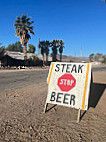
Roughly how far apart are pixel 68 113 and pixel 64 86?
3.13ft

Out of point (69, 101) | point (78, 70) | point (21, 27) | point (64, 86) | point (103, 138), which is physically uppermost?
point (21, 27)

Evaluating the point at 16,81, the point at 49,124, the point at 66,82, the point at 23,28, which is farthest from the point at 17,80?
the point at 23,28

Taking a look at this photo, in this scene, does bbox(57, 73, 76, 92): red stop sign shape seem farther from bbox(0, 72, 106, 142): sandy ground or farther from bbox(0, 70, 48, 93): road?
bbox(0, 70, 48, 93): road

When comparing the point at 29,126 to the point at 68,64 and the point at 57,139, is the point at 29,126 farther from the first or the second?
the point at 68,64

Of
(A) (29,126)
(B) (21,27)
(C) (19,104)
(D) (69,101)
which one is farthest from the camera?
(B) (21,27)

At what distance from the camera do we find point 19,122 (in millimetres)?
3252

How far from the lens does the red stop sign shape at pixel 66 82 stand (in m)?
3.61

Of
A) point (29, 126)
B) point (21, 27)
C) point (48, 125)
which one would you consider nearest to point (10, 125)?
point (29, 126)

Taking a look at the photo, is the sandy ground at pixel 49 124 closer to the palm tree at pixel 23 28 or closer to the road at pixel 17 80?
the road at pixel 17 80

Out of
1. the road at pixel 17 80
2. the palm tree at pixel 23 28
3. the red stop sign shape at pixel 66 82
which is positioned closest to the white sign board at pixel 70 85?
the red stop sign shape at pixel 66 82

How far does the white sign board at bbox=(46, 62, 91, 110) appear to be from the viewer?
3430mm

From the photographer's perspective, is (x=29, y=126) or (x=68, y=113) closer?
(x=29, y=126)

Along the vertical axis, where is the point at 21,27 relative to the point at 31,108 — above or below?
above

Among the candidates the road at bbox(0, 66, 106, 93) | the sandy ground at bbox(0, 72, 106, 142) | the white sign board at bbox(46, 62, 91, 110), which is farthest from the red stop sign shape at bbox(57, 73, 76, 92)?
the road at bbox(0, 66, 106, 93)
